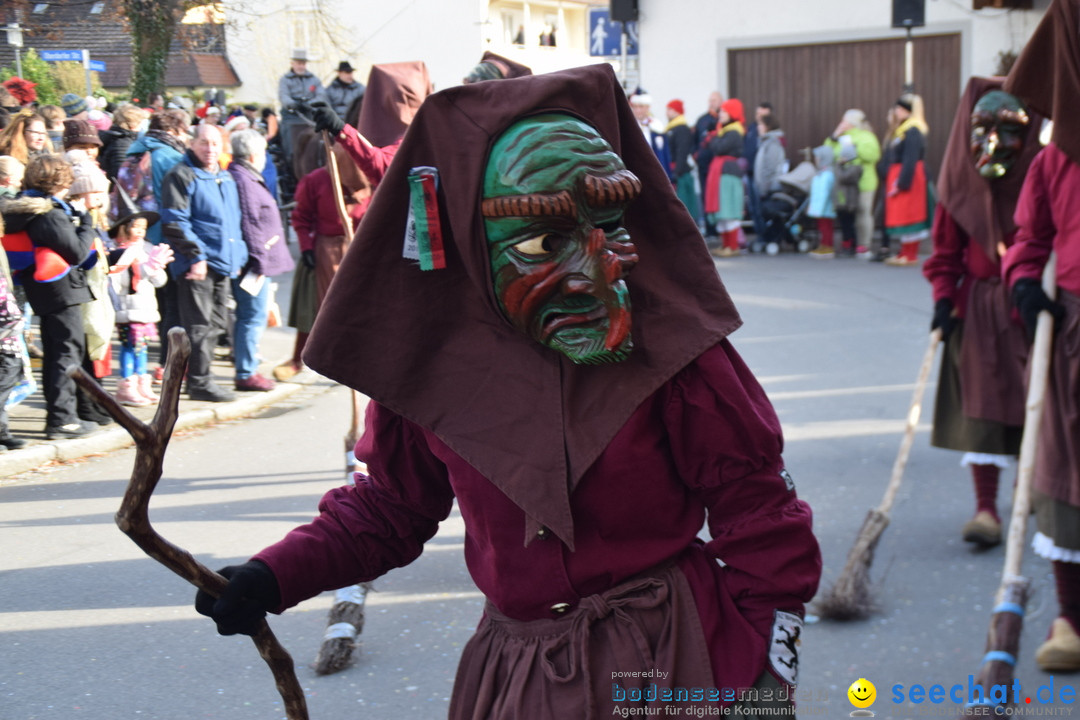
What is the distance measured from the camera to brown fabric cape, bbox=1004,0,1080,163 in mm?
3803

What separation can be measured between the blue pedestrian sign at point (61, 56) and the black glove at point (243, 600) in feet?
22.0

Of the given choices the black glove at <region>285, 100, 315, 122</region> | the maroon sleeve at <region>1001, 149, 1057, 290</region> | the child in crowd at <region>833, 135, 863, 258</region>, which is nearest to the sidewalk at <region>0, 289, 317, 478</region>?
the black glove at <region>285, 100, 315, 122</region>

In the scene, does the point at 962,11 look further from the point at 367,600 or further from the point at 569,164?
the point at 569,164

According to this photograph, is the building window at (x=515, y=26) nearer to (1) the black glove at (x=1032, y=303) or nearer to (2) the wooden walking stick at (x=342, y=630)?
(2) the wooden walking stick at (x=342, y=630)

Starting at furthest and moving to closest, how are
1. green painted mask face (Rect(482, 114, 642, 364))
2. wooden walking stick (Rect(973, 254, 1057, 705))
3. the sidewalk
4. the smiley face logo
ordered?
1. the sidewalk
2. the smiley face logo
3. wooden walking stick (Rect(973, 254, 1057, 705))
4. green painted mask face (Rect(482, 114, 642, 364))

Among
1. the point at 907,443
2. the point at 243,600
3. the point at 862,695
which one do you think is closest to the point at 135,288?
the point at 907,443

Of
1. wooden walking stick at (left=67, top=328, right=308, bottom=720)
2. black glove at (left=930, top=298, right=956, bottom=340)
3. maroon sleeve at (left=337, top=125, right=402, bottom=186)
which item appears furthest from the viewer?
black glove at (left=930, top=298, right=956, bottom=340)

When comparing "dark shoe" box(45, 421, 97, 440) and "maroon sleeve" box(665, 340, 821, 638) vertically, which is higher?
"maroon sleeve" box(665, 340, 821, 638)

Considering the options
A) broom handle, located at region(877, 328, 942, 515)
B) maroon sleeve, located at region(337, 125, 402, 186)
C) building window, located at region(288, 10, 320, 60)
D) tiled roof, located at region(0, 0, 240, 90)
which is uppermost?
building window, located at region(288, 10, 320, 60)

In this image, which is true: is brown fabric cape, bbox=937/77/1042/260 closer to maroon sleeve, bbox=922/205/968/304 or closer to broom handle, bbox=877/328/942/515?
maroon sleeve, bbox=922/205/968/304

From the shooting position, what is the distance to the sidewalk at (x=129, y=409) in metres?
6.99

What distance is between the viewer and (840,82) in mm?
19031

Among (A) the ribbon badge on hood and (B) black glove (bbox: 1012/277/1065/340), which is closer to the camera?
(A) the ribbon badge on hood

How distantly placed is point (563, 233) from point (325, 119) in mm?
3414
